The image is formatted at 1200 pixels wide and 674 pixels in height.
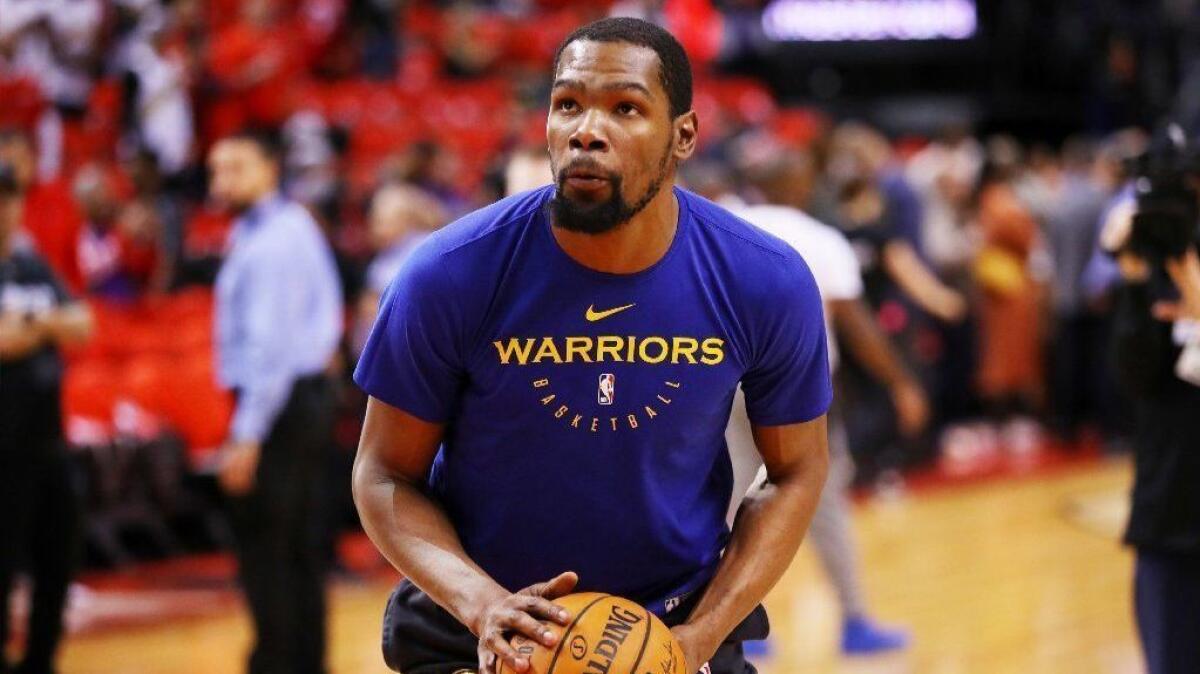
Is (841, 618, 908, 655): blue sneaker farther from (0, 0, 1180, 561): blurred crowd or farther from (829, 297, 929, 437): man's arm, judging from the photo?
(0, 0, 1180, 561): blurred crowd

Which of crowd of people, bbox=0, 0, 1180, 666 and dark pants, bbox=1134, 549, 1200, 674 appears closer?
dark pants, bbox=1134, 549, 1200, 674

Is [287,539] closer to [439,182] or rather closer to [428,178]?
[428,178]

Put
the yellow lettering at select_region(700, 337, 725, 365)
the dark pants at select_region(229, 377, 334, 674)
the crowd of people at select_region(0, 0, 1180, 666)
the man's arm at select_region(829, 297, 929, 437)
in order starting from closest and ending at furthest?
the yellow lettering at select_region(700, 337, 725, 365)
the dark pants at select_region(229, 377, 334, 674)
the man's arm at select_region(829, 297, 929, 437)
the crowd of people at select_region(0, 0, 1180, 666)

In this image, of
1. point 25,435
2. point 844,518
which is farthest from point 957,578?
point 25,435

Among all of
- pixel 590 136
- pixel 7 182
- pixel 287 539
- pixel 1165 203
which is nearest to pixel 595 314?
pixel 590 136

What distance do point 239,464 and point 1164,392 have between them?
319 cm

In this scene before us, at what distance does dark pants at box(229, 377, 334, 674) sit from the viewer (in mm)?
5973

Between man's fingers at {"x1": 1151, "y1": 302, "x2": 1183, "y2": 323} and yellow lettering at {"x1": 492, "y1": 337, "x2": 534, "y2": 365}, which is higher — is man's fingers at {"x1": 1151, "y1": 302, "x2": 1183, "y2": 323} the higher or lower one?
the lower one

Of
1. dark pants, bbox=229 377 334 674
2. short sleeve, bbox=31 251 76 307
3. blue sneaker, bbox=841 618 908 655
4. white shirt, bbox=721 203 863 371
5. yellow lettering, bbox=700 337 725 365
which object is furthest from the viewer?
blue sneaker, bbox=841 618 908 655

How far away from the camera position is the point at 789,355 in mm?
3020

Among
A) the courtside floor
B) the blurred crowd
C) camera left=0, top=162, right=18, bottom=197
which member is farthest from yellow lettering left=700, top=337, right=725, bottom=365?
the courtside floor

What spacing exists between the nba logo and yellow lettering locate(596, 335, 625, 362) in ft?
0.10

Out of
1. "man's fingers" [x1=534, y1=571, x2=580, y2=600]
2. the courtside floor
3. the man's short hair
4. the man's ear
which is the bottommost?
the courtside floor

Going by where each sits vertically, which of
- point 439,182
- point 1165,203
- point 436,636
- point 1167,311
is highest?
point 1165,203
